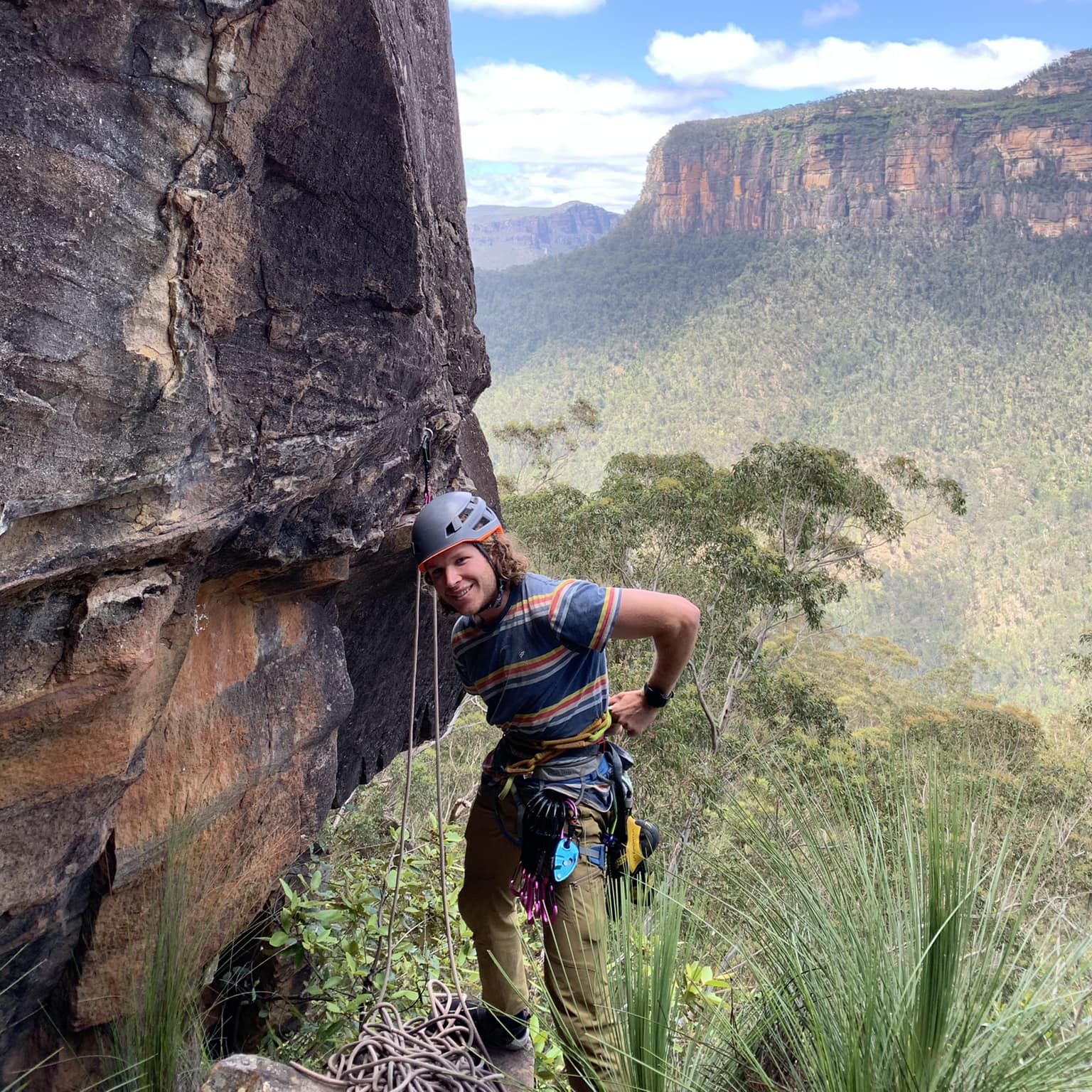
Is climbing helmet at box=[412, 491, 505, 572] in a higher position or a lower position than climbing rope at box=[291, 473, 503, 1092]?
higher

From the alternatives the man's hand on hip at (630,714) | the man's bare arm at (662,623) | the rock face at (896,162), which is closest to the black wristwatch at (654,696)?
the man's hand on hip at (630,714)

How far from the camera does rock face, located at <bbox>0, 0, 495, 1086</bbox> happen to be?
1822 mm

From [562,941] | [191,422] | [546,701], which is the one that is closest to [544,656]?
[546,701]

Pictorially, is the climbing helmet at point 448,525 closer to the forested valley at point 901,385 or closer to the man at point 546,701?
the man at point 546,701

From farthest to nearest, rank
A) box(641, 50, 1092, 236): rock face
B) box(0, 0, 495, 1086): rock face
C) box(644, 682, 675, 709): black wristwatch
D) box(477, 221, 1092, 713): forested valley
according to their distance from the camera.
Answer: box(641, 50, 1092, 236): rock face, box(477, 221, 1092, 713): forested valley, box(644, 682, 675, 709): black wristwatch, box(0, 0, 495, 1086): rock face

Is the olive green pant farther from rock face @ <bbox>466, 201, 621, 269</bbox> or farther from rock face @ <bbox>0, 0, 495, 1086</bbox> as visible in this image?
rock face @ <bbox>466, 201, 621, 269</bbox>

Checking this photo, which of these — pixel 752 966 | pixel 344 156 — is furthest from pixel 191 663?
pixel 752 966

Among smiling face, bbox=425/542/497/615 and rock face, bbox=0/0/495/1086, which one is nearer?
rock face, bbox=0/0/495/1086

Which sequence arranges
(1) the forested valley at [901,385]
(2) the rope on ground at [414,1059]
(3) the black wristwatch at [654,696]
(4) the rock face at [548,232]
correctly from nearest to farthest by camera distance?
(2) the rope on ground at [414,1059], (3) the black wristwatch at [654,696], (1) the forested valley at [901,385], (4) the rock face at [548,232]

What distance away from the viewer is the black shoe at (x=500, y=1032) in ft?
8.28

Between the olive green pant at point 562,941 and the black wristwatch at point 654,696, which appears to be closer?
the olive green pant at point 562,941

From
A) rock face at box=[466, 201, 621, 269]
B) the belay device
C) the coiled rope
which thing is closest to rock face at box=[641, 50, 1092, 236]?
the belay device

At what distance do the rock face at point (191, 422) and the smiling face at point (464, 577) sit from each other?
0.52 m

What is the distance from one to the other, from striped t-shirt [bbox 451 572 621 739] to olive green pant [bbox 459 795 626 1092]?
27 cm
